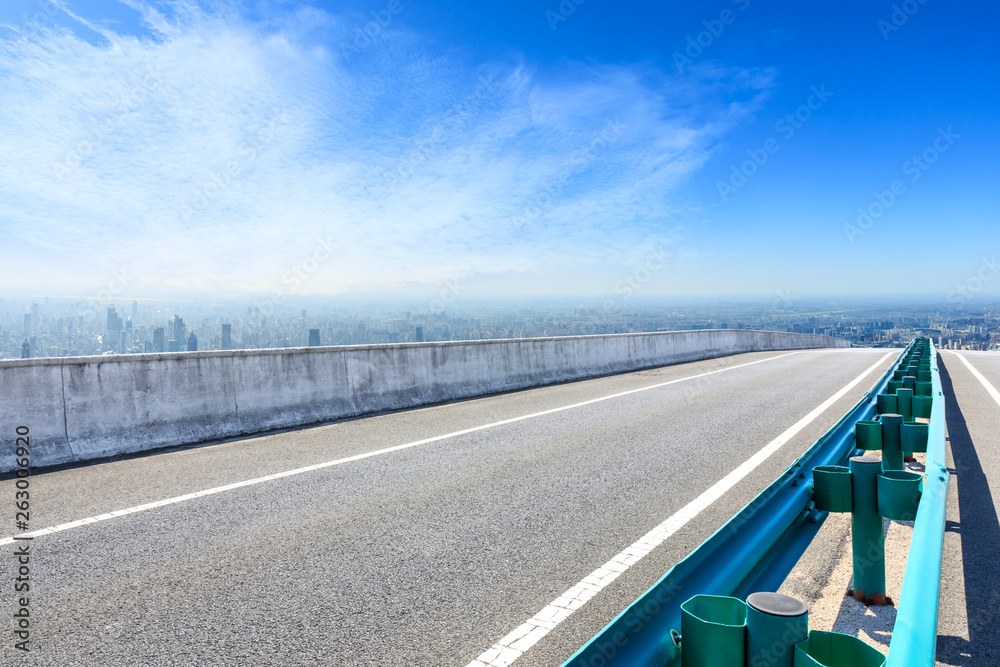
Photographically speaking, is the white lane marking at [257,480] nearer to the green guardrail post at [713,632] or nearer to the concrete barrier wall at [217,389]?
the concrete barrier wall at [217,389]

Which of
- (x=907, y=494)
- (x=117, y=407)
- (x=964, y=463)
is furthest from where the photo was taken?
(x=117, y=407)

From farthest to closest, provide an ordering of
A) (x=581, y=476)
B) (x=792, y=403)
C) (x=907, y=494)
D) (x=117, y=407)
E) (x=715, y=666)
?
(x=792, y=403)
(x=117, y=407)
(x=581, y=476)
(x=907, y=494)
(x=715, y=666)

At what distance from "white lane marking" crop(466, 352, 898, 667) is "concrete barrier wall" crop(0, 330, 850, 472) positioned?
6390mm

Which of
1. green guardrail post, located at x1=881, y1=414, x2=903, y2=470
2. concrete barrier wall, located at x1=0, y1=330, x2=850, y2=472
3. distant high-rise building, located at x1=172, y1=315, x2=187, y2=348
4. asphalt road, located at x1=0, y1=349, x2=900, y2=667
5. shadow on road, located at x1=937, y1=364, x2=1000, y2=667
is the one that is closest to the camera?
shadow on road, located at x1=937, y1=364, x2=1000, y2=667

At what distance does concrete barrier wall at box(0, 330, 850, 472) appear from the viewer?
23.3 ft

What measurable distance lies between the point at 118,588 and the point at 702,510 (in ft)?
14.0

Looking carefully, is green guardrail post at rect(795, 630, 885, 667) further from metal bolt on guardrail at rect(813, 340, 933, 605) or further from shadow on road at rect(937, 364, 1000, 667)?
shadow on road at rect(937, 364, 1000, 667)

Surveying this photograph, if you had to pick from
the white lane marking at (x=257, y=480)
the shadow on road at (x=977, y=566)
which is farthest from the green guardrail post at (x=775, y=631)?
the white lane marking at (x=257, y=480)

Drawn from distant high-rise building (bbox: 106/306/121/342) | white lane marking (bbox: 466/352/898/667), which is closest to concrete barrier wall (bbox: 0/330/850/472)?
distant high-rise building (bbox: 106/306/121/342)

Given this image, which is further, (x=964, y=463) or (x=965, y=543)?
(x=964, y=463)

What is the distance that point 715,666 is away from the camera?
4.56 ft

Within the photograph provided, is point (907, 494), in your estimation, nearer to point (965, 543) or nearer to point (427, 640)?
point (427, 640)

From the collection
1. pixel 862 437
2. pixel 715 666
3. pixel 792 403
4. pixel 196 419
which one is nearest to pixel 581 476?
pixel 862 437

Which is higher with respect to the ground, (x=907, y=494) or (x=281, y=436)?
(x=907, y=494)
